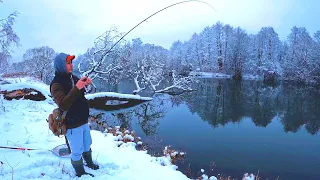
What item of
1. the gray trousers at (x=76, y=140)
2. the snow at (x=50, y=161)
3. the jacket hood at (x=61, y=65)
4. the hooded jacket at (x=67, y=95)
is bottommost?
the snow at (x=50, y=161)

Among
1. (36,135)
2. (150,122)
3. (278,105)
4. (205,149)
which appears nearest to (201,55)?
(278,105)

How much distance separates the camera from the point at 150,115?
16.1m

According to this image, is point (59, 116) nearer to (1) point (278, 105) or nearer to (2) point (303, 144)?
(2) point (303, 144)

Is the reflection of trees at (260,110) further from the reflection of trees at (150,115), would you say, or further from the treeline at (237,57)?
the treeline at (237,57)

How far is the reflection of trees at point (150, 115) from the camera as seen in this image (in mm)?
12720

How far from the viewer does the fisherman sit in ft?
10.8

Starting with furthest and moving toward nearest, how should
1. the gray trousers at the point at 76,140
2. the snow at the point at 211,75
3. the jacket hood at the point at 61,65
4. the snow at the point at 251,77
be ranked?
the snow at the point at 211,75 < the snow at the point at 251,77 < the gray trousers at the point at 76,140 < the jacket hood at the point at 61,65

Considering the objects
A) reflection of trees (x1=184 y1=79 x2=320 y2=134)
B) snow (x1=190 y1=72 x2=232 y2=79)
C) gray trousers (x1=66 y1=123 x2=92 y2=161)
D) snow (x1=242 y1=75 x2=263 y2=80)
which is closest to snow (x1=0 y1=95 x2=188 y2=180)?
gray trousers (x1=66 y1=123 x2=92 y2=161)

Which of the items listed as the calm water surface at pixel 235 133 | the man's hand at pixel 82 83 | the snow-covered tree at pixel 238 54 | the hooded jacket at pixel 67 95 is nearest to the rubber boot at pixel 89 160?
the hooded jacket at pixel 67 95

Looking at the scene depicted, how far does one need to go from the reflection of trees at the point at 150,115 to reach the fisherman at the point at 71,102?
805 cm

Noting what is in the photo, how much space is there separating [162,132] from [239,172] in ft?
16.4

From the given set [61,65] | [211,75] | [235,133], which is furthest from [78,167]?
[211,75]

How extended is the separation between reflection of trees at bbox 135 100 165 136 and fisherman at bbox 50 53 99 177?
26.4ft

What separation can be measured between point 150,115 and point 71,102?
42.6 ft
